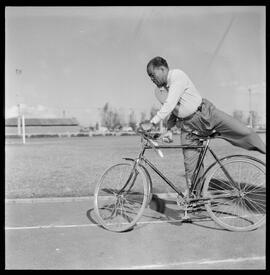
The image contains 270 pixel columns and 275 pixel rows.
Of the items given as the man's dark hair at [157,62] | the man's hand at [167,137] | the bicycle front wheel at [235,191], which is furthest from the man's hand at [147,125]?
the bicycle front wheel at [235,191]

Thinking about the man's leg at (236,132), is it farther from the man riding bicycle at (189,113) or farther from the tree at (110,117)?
the tree at (110,117)

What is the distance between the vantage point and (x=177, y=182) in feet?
13.8

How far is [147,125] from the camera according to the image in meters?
3.55

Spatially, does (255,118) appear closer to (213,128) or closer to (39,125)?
(213,128)

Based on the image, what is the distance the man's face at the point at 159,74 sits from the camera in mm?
3576

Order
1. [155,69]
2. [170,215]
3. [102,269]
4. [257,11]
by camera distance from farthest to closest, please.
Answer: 1. [170,215]
2. [155,69]
3. [257,11]
4. [102,269]

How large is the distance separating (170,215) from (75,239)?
109 centimetres

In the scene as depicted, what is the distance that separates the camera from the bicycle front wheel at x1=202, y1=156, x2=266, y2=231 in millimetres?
Answer: 3590

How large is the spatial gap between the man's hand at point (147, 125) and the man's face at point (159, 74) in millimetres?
409

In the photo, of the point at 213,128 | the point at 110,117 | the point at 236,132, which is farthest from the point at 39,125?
the point at 236,132

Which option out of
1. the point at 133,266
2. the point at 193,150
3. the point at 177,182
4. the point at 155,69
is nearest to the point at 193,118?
the point at 193,150

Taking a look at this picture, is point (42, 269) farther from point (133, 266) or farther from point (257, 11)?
point (257, 11)

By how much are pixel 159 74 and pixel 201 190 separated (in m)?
1.18

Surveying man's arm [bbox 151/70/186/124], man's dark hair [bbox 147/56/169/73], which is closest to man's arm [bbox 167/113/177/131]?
man's arm [bbox 151/70/186/124]
